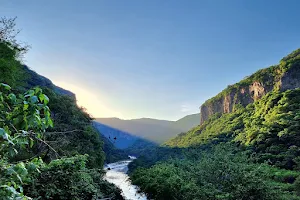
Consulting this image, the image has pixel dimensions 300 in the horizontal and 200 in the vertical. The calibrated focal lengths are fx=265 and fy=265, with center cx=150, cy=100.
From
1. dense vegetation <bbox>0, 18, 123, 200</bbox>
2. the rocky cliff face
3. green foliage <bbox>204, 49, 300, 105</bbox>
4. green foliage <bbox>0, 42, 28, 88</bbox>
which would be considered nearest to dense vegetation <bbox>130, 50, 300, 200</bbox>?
green foliage <bbox>204, 49, 300, 105</bbox>

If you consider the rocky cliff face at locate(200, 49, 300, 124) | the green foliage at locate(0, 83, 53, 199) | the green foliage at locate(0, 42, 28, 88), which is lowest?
the green foliage at locate(0, 83, 53, 199)

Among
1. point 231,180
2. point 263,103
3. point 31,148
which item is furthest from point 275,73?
point 31,148

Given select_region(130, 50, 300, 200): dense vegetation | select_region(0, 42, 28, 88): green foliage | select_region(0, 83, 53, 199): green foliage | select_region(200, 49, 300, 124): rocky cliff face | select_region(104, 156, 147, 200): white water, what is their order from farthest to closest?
select_region(200, 49, 300, 124): rocky cliff face
select_region(104, 156, 147, 200): white water
select_region(0, 42, 28, 88): green foliage
select_region(130, 50, 300, 200): dense vegetation
select_region(0, 83, 53, 199): green foliage

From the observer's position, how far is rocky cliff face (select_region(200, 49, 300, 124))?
2876 inches

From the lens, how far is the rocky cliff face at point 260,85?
73062 mm

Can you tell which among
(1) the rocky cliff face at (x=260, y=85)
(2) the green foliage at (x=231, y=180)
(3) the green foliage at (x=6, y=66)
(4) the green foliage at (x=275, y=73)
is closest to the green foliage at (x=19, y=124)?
(2) the green foliage at (x=231, y=180)

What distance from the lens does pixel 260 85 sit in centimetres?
8988

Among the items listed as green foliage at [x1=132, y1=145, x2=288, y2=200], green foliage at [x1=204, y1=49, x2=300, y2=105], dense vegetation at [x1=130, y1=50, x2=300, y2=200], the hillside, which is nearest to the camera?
green foliage at [x1=132, y1=145, x2=288, y2=200]

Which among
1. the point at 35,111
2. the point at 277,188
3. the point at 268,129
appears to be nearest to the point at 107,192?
the point at 277,188

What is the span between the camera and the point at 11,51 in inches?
1147

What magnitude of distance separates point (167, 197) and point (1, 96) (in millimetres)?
23803

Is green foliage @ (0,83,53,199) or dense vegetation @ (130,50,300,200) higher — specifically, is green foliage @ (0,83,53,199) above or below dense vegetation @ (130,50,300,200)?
above

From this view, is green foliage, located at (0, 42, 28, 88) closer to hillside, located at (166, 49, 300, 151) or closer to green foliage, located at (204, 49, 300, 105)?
hillside, located at (166, 49, 300, 151)

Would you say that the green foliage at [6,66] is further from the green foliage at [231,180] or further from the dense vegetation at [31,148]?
the green foliage at [231,180]
